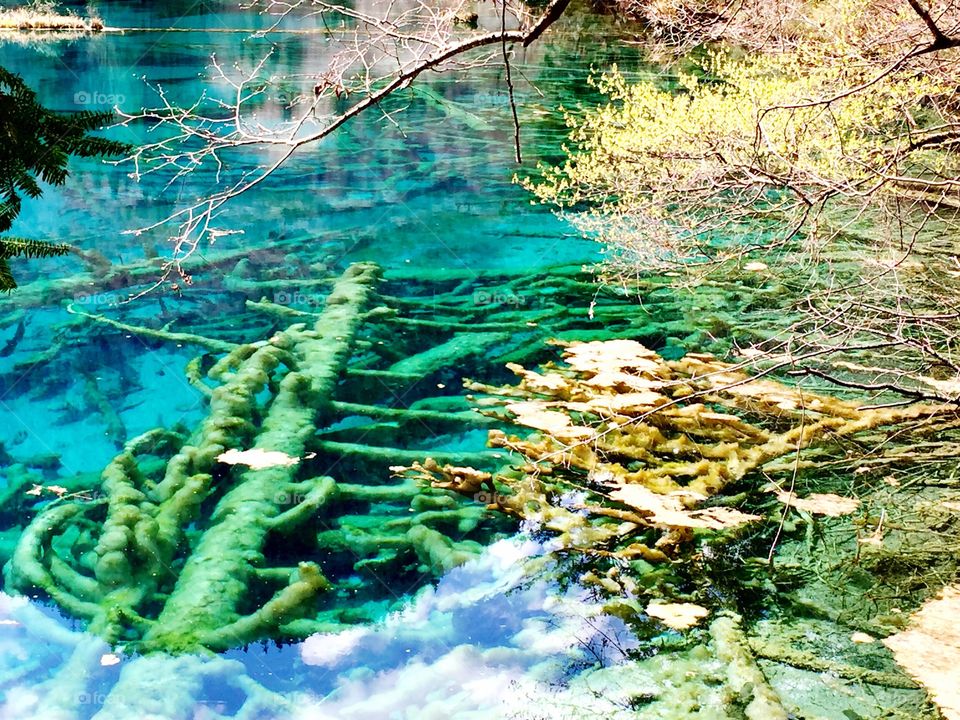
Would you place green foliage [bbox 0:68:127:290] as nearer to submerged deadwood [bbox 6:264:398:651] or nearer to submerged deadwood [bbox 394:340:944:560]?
submerged deadwood [bbox 6:264:398:651]

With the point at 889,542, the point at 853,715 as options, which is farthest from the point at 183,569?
the point at 889,542

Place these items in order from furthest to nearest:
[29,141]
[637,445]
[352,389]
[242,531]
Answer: [352,389]
[637,445]
[242,531]
[29,141]

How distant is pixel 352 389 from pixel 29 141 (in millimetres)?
3914

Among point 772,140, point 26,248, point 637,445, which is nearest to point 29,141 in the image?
point 26,248

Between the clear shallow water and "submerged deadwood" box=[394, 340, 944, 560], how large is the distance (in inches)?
11.5

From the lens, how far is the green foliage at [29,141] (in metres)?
1.89

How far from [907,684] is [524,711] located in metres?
1.25

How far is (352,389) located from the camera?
576 centimetres

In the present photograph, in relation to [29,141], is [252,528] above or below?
below

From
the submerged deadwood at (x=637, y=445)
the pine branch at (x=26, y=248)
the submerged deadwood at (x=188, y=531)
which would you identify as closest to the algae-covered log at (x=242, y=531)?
the submerged deadwood at (x=188, y=531)

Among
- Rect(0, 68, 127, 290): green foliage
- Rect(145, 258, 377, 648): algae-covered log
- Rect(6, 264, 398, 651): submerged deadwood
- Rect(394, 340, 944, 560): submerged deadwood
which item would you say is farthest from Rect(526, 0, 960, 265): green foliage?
Rect(0, 68, 127, 290): green foliage

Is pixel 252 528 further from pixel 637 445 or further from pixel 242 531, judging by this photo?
pixel 637 445

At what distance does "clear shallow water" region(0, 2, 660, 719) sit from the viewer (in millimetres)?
3346

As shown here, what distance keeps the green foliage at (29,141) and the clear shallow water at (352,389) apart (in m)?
1.77
